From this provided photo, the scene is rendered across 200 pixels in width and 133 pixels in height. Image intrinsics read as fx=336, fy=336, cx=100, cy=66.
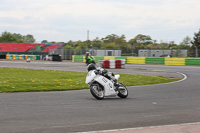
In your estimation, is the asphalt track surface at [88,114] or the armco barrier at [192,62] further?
the armco barrier at [192,62]

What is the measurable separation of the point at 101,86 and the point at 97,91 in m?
0.27

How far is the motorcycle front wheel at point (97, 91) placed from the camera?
10.6 meters

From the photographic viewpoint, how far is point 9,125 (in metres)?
6.27

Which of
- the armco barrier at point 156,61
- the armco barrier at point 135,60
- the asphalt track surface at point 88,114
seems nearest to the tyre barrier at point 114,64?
the armco barrier at point 156,61

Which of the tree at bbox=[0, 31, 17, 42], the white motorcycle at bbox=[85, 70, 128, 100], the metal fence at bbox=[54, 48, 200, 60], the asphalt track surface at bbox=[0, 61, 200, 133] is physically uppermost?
the tree at bbox=[0, 31, 17, 42]

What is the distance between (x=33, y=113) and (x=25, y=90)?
5.70m

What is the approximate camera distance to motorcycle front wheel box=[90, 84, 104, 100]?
34.7ft

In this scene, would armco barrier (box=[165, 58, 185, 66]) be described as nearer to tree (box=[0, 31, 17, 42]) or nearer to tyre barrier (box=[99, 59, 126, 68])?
tyre barrier (box=[99, 59, 126, 68])

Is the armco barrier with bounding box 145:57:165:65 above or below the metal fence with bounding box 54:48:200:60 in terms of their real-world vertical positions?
below

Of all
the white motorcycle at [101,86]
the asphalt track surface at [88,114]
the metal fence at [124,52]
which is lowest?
the asphalt track surface at [88,114]

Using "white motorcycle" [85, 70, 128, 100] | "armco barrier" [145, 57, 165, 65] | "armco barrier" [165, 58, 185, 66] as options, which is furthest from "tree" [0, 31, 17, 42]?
"white motorcycle" [85, 70, 128, 100]

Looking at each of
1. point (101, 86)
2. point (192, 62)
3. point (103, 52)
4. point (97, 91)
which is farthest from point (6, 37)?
point (97, 91)

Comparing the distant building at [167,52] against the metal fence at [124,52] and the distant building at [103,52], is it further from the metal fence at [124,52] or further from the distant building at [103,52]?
the distant building at [103,52]

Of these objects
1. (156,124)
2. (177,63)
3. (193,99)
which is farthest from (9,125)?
(177,63)
